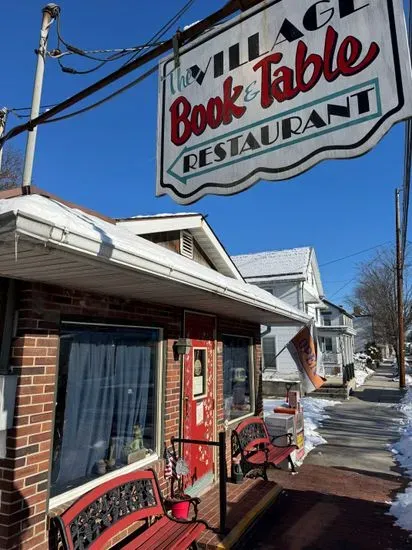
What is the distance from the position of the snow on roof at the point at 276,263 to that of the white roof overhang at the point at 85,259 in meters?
17.9

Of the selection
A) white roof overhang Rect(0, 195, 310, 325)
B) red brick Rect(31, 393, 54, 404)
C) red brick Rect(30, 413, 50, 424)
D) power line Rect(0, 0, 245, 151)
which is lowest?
red brick Rect(30, 413, 50, 424)

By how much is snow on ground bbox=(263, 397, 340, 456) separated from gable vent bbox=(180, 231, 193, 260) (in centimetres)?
541

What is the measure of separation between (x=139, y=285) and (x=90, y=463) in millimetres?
1913

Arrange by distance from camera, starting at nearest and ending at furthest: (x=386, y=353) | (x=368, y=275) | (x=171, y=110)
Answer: (x=171, y=110) < (x=368, y=275) < (x=386, y=353)

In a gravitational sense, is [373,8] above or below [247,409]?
above

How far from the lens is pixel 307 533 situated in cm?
480

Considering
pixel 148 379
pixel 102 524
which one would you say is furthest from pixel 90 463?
pixel 148 379

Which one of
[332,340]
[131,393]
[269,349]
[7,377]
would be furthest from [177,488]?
[332,340]

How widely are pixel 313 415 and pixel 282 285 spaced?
9015 millimetres

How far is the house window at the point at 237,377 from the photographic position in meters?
7.22

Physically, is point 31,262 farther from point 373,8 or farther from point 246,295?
point 246,295

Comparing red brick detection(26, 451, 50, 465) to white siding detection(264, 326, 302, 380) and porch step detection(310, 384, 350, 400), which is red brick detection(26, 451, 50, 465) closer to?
porch step detection(310, 384, 350, 400)

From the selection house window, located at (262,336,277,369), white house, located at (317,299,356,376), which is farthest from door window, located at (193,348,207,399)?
white house, located at (317,299,356,376)

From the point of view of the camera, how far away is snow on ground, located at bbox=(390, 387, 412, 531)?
527 centimetres
